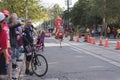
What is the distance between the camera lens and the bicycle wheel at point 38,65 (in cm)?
1181

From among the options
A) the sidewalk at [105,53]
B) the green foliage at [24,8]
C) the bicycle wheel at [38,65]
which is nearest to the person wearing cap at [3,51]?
the bicycle wheel at [38,65]

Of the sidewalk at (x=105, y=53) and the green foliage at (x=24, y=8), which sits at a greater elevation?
the green foliage at (x=24, y=8)

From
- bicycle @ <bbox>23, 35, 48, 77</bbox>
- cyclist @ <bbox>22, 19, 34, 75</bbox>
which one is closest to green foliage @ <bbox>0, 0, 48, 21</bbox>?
cyclist @ <bbox>22, 19, 34, 75</bbox>

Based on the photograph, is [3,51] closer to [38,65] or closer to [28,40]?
[38,65]

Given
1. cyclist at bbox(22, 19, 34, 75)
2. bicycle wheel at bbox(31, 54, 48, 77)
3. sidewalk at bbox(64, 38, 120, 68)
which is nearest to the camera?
bicycle wheel at bbox(31, 54, 48, 77)

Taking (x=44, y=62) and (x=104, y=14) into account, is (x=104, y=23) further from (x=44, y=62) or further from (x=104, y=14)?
(x=44, y=62)

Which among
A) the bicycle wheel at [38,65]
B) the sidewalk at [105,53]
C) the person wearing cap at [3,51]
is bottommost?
the sidewalk at [105,53]

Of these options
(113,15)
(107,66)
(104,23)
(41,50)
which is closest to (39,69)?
(107,66)

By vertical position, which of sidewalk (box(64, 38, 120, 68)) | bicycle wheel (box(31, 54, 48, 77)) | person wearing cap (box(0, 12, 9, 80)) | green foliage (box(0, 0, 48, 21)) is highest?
green foliage (box(0, 0, 48, 21))

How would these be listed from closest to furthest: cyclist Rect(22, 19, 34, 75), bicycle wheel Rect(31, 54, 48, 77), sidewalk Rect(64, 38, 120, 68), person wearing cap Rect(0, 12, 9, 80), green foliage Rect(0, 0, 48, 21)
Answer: person wearing cap Rect(0, 12, 9, 80) < bicycle wheel Rect(31, 54, 48, 77) < cyclist Rect(22, 19, 34, 75) < sidewalk Rect(64, 38, 120, 68) < green foliage Rect(0, 0, 48, 21)

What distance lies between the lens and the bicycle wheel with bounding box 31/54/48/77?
1181cm

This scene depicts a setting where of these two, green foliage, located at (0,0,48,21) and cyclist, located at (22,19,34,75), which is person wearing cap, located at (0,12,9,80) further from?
green foliage, located at (0,0,48,21)

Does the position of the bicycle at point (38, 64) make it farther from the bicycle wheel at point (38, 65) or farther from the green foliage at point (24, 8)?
the green foliage at point (24, 8)

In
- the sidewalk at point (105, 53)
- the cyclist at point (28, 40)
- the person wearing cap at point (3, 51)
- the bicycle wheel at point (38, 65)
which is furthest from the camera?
the sidewalk at point (105, 53)
